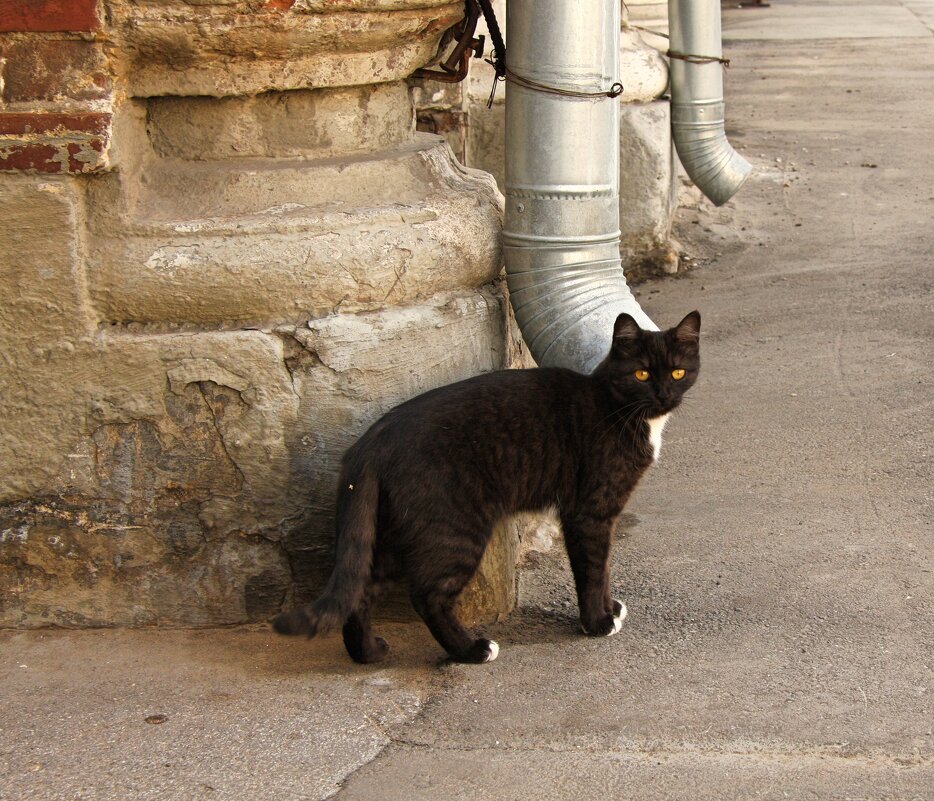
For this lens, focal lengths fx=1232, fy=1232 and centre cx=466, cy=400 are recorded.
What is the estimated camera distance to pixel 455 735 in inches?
118

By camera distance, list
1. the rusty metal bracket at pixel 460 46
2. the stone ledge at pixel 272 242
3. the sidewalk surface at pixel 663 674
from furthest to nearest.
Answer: the rusty metal bracket at pixel 460 46, the stone ledge at pixel 272 242, the sidewalk surface at pixel 663 674

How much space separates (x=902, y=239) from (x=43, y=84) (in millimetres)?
5411

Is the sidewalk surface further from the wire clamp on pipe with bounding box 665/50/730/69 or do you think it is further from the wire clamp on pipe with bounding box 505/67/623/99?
the wire clamp on pipe with bounding box 665/50/730/69

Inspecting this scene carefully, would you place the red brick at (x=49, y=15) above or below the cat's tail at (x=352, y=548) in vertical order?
above

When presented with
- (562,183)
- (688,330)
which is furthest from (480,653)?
(562,183)

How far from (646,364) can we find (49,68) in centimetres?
173

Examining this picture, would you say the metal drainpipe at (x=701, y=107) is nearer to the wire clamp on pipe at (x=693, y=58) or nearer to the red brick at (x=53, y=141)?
the wire clamp on pipe at (x=693, y=58)

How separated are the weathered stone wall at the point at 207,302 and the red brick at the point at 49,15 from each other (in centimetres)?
5

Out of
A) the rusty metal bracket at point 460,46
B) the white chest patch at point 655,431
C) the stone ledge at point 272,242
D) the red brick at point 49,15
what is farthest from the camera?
the rusty metal bracket at point 460,46

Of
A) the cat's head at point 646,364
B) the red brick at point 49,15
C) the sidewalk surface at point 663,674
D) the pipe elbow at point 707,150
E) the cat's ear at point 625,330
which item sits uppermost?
the red brick at point 49,15

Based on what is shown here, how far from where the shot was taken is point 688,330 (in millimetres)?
3480

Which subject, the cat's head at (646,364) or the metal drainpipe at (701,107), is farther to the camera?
the metal drainpipe at (701,107)

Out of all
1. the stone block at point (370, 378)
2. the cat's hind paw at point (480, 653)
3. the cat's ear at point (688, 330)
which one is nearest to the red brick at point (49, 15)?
the stone block at point (370, 378)

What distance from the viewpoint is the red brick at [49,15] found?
3000 millimetres
